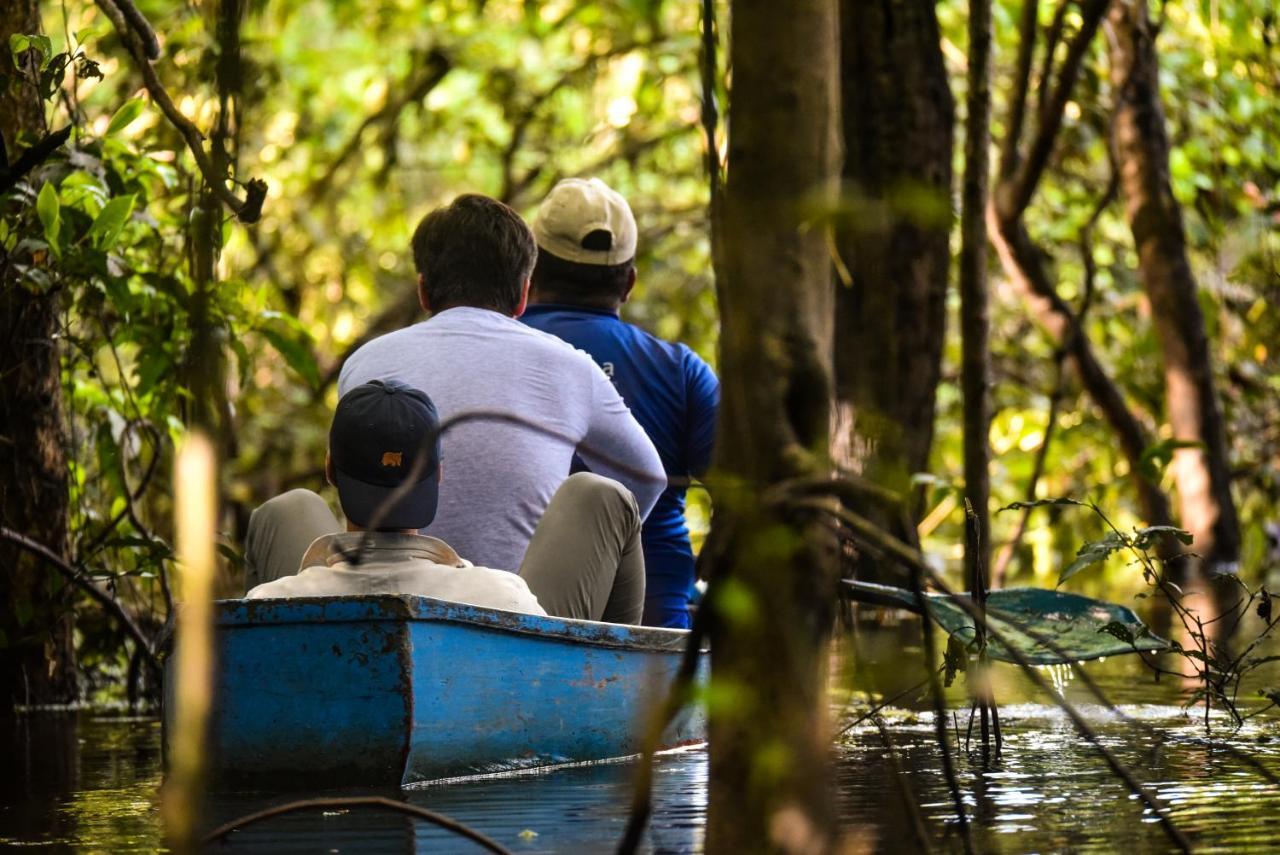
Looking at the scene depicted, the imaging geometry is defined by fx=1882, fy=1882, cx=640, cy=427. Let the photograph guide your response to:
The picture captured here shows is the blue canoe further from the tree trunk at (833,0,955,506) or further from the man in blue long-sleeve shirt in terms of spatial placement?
the tree trunk at (833,0,955,506)

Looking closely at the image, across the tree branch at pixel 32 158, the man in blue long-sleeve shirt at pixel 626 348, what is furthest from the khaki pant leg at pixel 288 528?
the man in blue long-sleeve shirt at pixel 626 348

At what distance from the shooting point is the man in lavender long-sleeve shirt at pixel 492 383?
439 cm

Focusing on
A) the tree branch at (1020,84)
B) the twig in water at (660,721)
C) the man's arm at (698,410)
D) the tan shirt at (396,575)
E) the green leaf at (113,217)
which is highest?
the tree branch at (1020,84)

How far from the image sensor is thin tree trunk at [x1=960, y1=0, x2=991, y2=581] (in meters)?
4.95

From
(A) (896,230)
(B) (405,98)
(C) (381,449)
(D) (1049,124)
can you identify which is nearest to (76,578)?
(C) (381,449)

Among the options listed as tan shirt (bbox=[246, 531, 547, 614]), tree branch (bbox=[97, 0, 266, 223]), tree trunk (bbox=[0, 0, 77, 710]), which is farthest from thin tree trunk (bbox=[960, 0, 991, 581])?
tree trunk (bbox=[0, 0, 77, 710])

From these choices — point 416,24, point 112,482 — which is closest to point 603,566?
point 112,482

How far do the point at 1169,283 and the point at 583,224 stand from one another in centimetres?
700

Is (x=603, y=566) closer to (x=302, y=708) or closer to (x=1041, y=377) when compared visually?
(x=302, y=708)

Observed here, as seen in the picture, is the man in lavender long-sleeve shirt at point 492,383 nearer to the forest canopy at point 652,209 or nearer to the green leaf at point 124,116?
the green leaf at point 124,116

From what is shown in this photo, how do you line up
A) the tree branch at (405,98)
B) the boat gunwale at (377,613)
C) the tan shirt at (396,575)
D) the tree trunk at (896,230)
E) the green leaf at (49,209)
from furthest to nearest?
the tree branch at (405,98), the tree trunk at (896,230), the green leaf at (49,209), the tan shirt at (396,575), the boat gunwale at (377,613)

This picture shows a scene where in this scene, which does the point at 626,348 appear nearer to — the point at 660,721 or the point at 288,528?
the point at 288,528

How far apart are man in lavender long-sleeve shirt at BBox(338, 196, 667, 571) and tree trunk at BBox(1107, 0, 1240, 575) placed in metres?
6.96

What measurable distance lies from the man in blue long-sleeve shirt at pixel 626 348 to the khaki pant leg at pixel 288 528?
1085 millimetres
